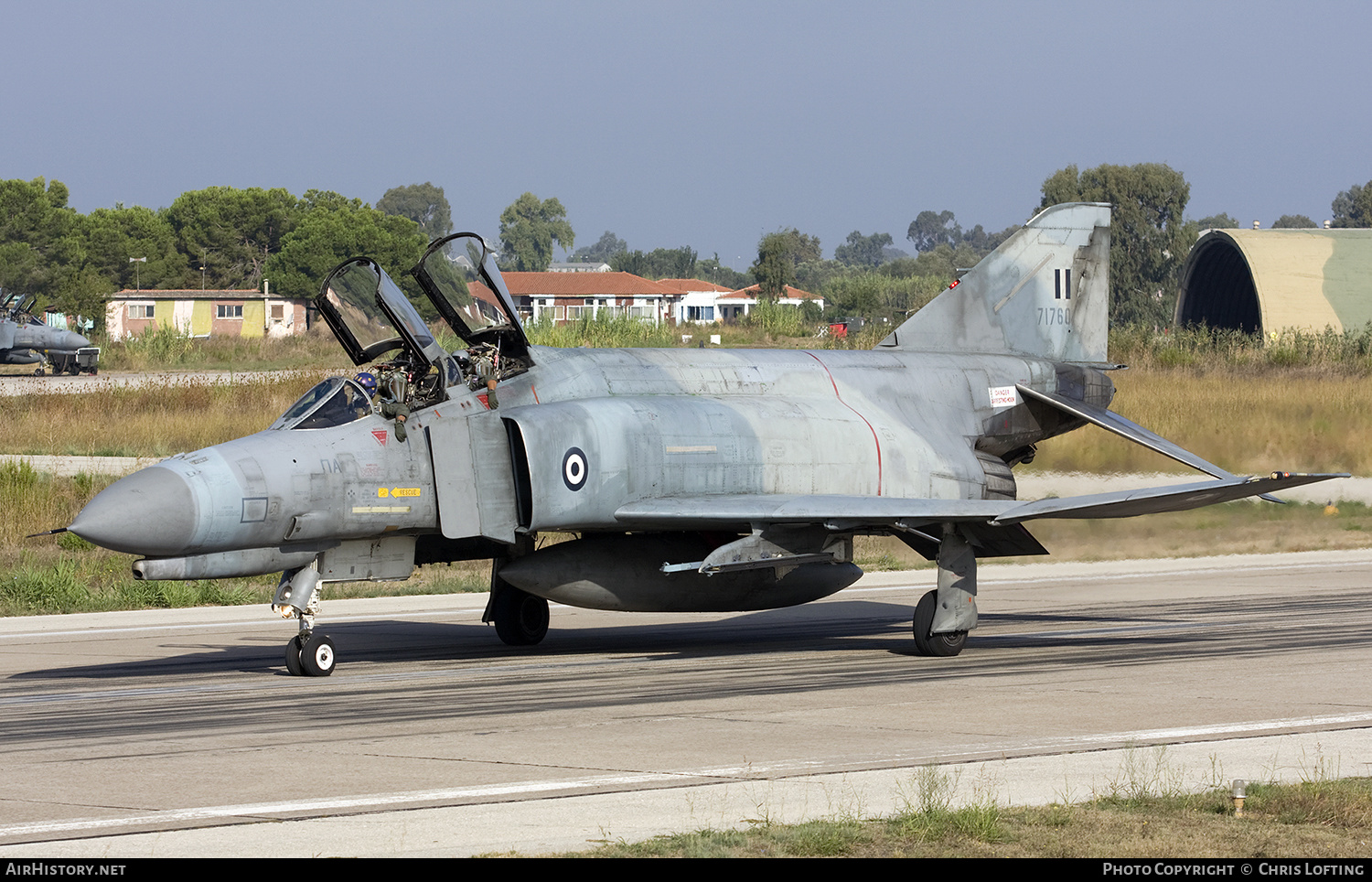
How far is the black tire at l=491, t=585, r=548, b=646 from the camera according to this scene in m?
15.1

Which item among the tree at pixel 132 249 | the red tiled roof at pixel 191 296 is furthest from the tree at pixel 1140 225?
Result: the tree at pixel 132 249

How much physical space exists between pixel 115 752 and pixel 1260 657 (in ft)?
31.6

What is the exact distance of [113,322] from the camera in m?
99.1

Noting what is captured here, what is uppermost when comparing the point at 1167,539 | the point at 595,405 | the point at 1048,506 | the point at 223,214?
the point at 223,214

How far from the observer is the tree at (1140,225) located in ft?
326

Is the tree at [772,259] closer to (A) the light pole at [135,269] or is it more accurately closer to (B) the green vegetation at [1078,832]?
(A) the light pole at [135,269]

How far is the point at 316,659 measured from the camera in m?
12.5

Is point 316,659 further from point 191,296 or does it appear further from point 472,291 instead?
point 191,296

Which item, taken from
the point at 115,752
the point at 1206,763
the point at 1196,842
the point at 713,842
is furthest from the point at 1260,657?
the point at 115,752

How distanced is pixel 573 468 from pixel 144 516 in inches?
143

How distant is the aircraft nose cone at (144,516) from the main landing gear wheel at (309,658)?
1.54m

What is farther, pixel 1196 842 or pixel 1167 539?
pixel 1167 539

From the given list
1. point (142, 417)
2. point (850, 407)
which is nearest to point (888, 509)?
point (850, 407)

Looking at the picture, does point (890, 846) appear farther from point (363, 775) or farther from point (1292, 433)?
point (1292, 433)
